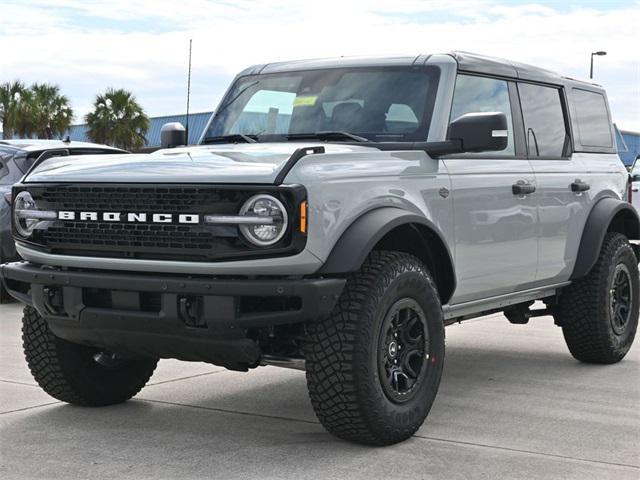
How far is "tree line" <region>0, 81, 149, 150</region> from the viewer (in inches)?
1679

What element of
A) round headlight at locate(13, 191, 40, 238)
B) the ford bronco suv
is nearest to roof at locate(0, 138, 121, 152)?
the ford bronco suv

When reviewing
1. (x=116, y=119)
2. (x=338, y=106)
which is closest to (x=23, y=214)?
(x=338, y=106)

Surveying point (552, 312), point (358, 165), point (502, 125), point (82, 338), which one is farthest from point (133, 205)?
point (552, 312)

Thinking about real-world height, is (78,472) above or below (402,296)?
below

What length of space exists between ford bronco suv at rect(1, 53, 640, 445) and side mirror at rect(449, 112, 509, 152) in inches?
0.4

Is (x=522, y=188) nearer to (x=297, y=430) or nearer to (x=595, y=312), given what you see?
(x=595, y=312)

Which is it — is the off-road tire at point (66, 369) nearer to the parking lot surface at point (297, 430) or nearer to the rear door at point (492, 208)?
the parking lot surface at point (297, 430)

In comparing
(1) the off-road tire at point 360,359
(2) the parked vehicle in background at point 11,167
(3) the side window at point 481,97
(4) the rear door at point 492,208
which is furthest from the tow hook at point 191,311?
(2) the parked vehicle in background at point 11,167

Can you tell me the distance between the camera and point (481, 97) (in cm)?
627

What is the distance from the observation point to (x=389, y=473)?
4512 mm

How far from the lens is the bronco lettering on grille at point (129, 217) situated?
4633mm

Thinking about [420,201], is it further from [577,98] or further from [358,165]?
[577,98]

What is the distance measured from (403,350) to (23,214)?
1.98 meters

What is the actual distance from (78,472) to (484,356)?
3.96m
